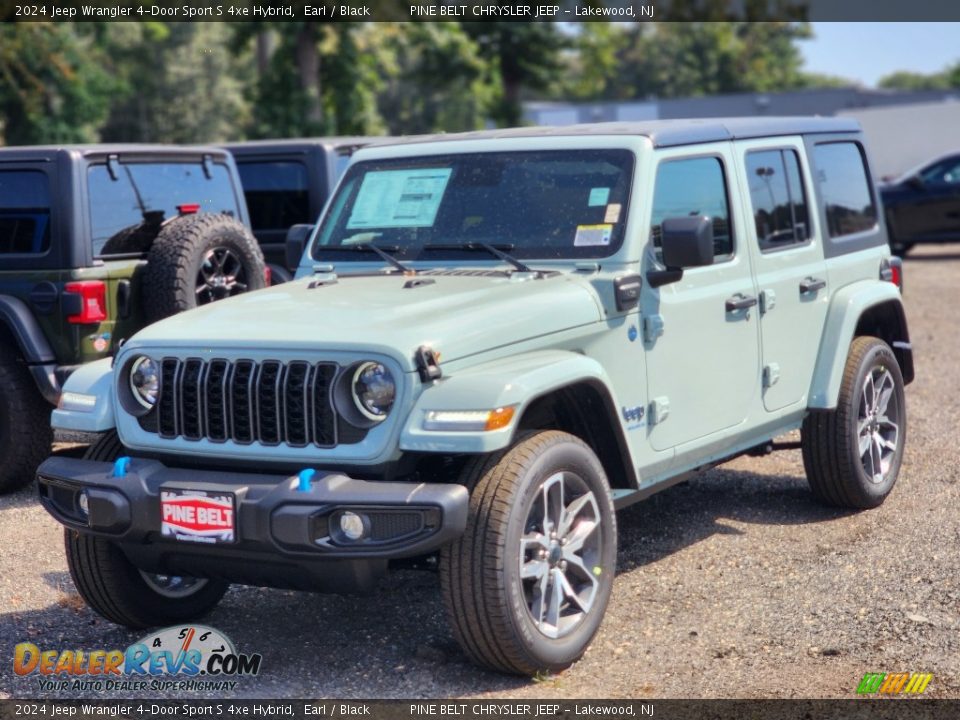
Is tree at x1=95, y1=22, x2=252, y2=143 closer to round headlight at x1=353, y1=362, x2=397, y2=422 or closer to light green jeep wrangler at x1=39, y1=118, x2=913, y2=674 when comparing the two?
light green jeep wrangler at x1=39, y1=118, x2=913, y2=674

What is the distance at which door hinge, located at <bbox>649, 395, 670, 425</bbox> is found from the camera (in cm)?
530

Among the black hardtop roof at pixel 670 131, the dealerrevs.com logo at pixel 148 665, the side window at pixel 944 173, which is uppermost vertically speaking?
the black hardtop roof at pixel 670 131

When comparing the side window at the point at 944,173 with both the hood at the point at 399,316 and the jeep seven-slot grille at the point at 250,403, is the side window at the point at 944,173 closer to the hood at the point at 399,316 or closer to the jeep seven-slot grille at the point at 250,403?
the hood at the point at 399,316

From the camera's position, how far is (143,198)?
817 centimetres

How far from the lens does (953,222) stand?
2122cm

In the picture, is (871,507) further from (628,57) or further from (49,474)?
(628,57)

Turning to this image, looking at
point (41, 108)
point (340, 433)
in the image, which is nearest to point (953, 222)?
point (340, 433)

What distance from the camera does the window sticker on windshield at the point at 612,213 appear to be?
5.34m

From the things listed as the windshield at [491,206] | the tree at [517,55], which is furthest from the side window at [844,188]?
the tree at [517,55]

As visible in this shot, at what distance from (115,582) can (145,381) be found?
0.80 meters

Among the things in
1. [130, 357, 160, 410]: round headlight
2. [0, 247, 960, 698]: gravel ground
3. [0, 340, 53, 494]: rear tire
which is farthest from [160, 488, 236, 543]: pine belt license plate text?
[0, 340, 53, 494]: rear tire

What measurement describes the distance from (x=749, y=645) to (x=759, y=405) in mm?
1390

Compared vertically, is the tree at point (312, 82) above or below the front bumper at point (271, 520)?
above

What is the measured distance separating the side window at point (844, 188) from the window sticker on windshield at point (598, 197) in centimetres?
183
